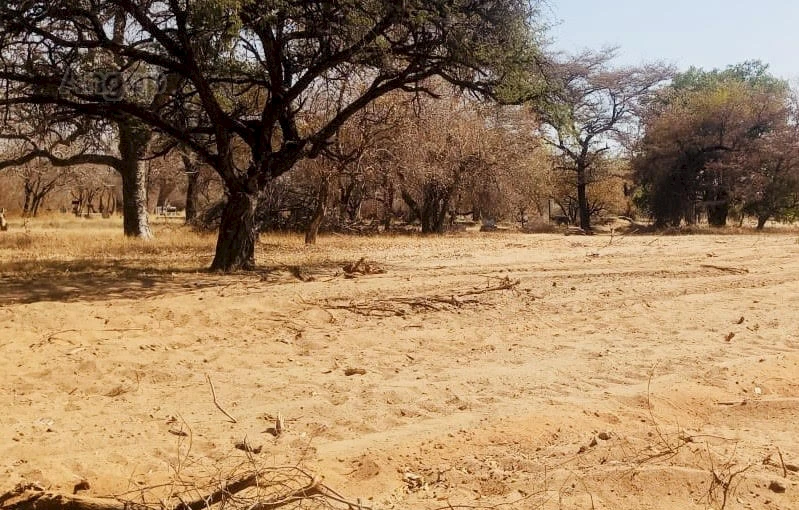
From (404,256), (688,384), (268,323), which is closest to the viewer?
(688,384)

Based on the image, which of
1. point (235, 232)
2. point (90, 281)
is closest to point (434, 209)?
point (235, 232)

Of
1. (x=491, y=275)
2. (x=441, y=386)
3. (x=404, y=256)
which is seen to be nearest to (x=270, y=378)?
(x=441, y=386)

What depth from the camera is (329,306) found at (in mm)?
7191

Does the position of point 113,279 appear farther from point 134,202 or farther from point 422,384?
point 134,202

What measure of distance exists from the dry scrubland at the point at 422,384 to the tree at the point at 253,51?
2205mm

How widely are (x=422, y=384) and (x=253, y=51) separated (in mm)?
7337

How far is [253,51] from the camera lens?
33.4ft

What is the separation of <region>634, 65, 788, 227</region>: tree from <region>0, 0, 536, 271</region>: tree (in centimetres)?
1797

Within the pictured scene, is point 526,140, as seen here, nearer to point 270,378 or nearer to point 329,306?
point 329,306

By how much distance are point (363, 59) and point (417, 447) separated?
282 inches

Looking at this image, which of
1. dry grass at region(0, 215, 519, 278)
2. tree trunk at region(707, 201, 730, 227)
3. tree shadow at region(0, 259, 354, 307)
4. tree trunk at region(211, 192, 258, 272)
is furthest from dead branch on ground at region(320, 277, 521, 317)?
tree trunk at region(707, 201, 730, 227)

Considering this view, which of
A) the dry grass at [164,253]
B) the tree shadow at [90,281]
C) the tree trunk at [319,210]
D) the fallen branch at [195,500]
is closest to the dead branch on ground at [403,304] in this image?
the tree shadow at [90,281]

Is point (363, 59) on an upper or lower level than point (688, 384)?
upper

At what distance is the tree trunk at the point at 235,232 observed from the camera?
9.89 meters
